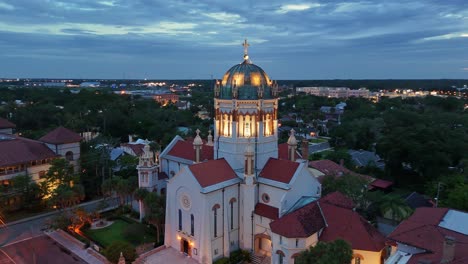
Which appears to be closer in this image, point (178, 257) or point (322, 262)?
point (322, 262)

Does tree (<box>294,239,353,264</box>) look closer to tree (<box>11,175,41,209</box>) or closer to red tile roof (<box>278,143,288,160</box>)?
Answer: red tile roof (<box>278,143,288,160</box>)

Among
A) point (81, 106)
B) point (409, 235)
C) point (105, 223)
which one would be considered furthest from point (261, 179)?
point (81, 106)

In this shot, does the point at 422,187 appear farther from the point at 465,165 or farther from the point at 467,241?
the point at 467,241

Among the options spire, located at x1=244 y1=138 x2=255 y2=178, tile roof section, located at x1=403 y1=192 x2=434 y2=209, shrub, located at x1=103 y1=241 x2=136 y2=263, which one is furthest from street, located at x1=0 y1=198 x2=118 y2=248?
→ tile roof section, located at x1=403 y1=192 x2=434 y2=209

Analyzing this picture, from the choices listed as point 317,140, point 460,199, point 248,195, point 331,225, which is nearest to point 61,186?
point 248,195

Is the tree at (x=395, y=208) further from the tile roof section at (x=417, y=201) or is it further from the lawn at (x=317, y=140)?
the lawn at (x=317, y=140)
